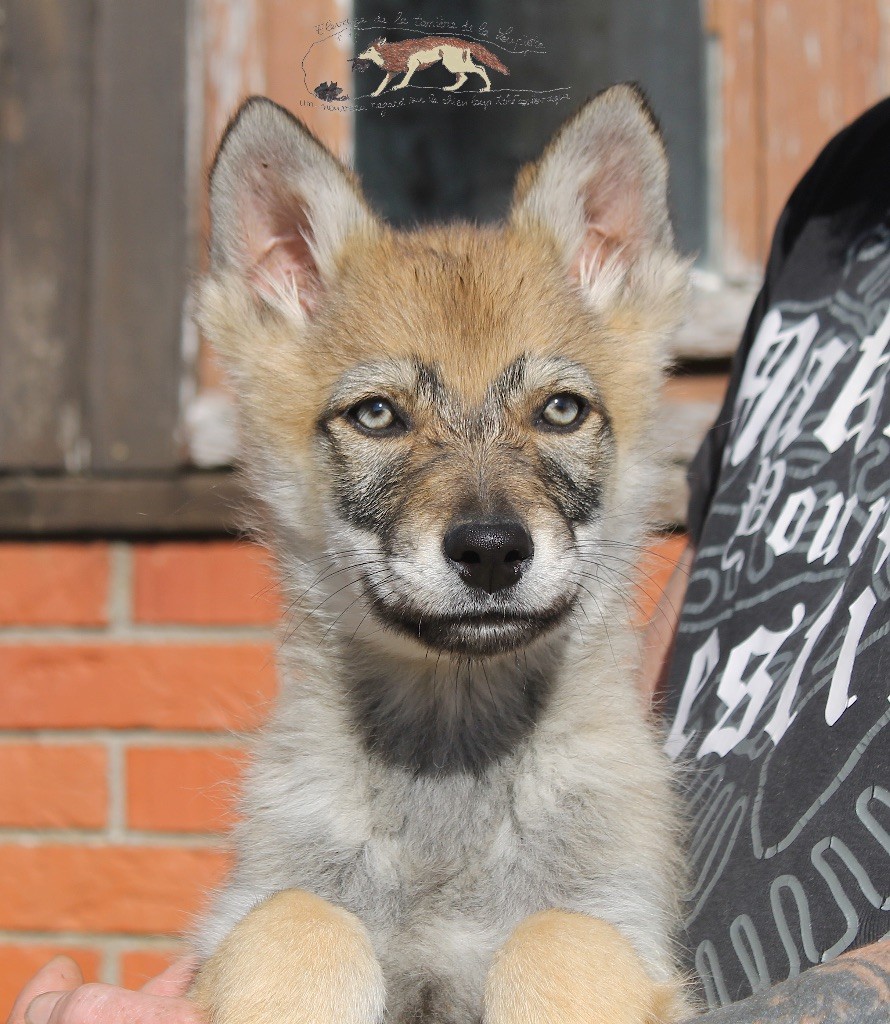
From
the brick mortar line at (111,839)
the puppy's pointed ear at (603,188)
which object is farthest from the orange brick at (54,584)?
the puppy's pointed ear at (603,188)

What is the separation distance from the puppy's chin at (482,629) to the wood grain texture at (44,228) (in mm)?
1980

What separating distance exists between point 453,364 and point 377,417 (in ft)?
0.61

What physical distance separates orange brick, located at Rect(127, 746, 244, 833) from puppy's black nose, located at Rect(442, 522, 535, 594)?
6.07 feet

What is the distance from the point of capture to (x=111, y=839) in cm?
333

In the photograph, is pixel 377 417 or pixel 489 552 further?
pixel 377 417

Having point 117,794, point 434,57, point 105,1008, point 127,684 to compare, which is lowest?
point 117,794

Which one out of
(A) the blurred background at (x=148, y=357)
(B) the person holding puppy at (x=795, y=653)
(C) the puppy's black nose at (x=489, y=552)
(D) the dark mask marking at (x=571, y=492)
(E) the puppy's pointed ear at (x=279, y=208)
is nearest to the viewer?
(B) the person holding puppy at (x=795, y=653)

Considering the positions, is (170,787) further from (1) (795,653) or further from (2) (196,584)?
(1) (795,653)

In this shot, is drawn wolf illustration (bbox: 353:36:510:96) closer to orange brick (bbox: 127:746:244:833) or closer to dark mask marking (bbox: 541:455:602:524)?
dark mask marking (bbox: 541:455:602:524)

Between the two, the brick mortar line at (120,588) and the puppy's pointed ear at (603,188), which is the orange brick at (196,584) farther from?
the puppy's pointed ear at (603,188)

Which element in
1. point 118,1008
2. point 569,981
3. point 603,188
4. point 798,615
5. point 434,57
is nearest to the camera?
point 569,981

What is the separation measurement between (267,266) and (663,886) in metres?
1.59

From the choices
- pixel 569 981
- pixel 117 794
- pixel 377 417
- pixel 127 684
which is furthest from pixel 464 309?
pixel 117 794

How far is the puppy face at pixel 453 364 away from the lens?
5.82 ft
